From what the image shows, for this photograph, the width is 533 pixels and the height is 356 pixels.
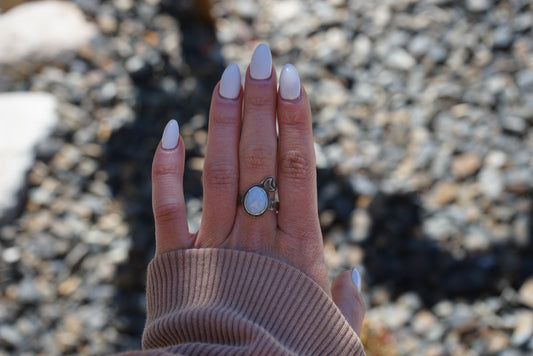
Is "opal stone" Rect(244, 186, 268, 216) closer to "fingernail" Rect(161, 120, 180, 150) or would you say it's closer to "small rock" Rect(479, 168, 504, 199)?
"fingernail" Rect(161, 120, 180, 150)

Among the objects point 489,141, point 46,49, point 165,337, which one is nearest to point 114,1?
point 46,49

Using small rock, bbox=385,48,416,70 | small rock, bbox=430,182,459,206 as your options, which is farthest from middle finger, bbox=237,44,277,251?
small rock, bbox=385,48,416,70

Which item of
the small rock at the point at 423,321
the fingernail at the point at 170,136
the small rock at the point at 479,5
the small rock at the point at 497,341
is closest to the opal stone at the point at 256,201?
the fingernail at the point at 170,136

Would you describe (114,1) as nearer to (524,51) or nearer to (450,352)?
(524,51)

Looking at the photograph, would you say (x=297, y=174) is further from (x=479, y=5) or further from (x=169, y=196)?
(x=479, y=5)

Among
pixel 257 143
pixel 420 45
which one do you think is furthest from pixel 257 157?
pixel 420 45

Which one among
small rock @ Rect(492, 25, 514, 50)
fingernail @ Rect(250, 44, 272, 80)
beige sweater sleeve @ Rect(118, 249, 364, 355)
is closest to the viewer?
beige sweater sleeve @ Rect(118, 249, 364, 355)

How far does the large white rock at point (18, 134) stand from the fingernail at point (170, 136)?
138 centimetres

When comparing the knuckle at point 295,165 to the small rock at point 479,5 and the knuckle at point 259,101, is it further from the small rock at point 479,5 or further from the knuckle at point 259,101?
the small rock at point 479,5

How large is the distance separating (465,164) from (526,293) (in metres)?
0.57

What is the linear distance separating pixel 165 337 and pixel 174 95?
167cm

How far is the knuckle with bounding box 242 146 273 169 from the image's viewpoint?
47.1 inches

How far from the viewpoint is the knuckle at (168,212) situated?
1221mm

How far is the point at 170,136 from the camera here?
121cm
